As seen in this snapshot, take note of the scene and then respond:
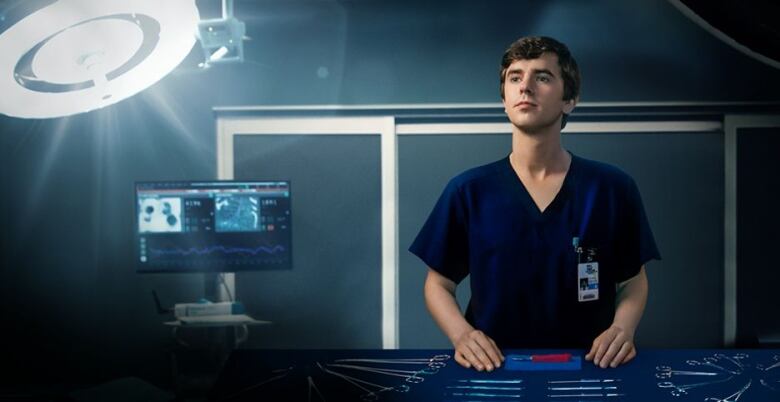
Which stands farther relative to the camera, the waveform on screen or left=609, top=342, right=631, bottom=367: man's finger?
the waveform on screen

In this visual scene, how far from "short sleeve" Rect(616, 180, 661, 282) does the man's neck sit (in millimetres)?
149

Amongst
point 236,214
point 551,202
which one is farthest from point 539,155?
point 236,214

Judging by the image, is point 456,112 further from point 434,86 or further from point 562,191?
point 562,191

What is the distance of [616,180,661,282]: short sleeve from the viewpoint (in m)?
1.53

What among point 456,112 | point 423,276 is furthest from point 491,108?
point 423,276

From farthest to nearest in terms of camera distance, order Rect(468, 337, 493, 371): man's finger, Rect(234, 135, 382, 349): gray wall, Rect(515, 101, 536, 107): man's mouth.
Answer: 1. Rect(234, 135, 382, 349): gray wall
2. Rect(515, 101, 536, 107): man's mouth
3. Rect(468, 337, 493, 371): man's finger

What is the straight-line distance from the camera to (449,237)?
157 cm

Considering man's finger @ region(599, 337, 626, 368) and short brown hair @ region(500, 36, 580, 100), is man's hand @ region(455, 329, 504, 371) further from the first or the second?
short brown hair @ region(500, 36, 580, 100)

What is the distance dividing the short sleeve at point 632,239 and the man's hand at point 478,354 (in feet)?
1.54

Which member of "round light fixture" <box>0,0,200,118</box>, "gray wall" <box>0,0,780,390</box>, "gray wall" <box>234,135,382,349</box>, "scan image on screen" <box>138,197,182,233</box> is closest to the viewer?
"round light fixture" <box>0,0,200,118</box>

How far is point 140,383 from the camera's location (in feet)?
9.03

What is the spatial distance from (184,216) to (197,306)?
0.39 metres

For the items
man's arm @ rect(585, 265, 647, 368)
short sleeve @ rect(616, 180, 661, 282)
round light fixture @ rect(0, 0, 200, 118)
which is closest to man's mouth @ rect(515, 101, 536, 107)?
short sleeve @ rect(616, 180, 661, 282)

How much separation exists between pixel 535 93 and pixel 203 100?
2.18 meters
